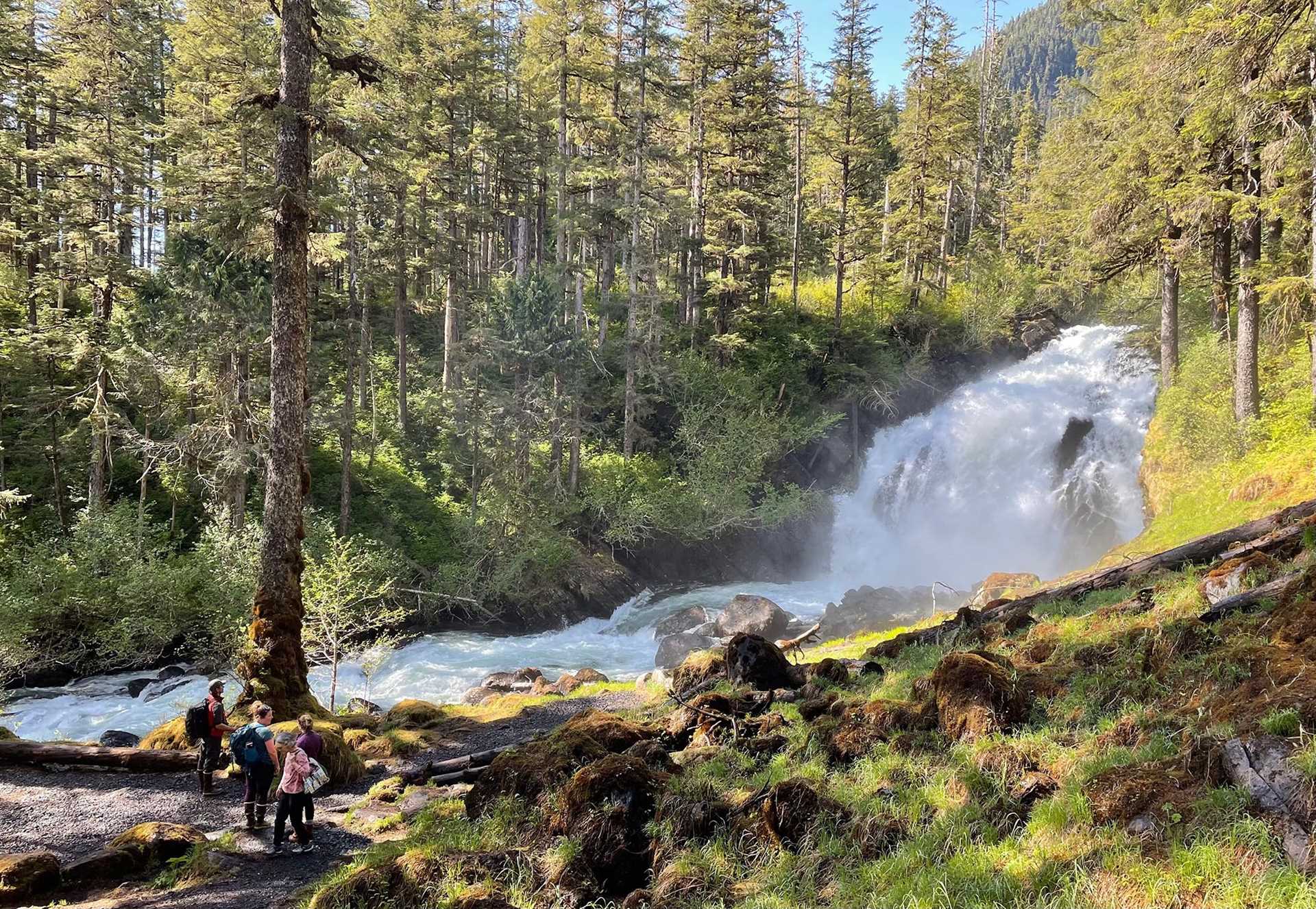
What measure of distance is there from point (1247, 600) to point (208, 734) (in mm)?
12008

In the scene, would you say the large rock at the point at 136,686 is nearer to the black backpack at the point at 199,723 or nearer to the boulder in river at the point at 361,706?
the boulder in river at the point at 361,706

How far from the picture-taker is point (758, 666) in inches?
378

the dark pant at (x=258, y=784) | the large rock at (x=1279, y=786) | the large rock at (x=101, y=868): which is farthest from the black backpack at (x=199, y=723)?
the large rock at (x=1279, y=786)

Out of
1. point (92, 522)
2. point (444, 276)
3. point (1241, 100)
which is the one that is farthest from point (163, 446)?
point (1241, 100)

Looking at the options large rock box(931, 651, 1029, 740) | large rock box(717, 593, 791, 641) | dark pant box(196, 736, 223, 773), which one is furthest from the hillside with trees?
large rock box(931, 651, 1029, 740)

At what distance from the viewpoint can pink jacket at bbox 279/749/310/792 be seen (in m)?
7.07

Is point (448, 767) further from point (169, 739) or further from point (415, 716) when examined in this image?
point (169, 739)

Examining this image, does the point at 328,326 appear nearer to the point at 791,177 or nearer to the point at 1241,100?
the point at 1241,100

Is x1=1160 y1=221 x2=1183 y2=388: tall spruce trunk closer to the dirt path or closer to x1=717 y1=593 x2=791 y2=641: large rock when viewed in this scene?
x1=717 y1=593 x2=791 y2=641: large rock

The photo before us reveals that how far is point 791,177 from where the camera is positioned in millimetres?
41625

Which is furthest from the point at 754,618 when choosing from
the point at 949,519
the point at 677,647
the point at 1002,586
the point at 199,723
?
the point at 199,723

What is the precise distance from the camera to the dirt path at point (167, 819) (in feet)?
20.0

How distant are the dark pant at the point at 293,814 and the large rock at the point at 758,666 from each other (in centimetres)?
542

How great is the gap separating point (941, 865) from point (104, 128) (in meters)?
27.0
